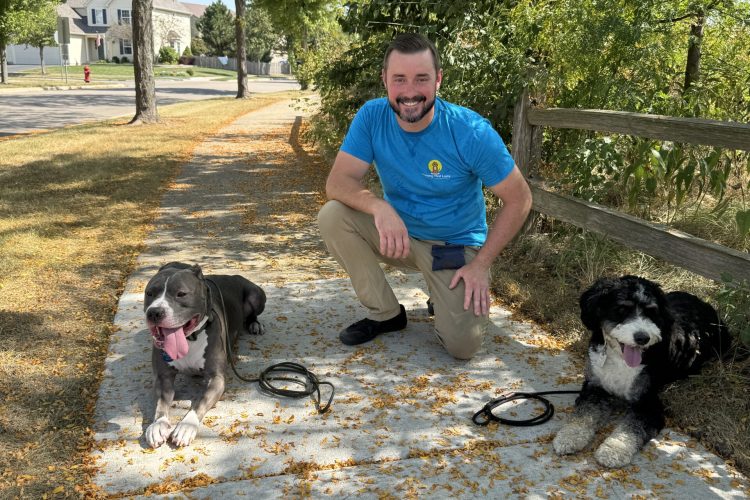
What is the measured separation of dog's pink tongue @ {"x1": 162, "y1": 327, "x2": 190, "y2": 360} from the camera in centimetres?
330

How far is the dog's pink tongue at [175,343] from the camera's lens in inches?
130

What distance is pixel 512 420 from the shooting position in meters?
3.30

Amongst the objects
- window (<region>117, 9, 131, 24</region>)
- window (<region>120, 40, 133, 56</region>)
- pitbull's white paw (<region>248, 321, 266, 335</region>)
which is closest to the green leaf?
pitbull's white paw (<region>248, 321, 266, 335</region>)

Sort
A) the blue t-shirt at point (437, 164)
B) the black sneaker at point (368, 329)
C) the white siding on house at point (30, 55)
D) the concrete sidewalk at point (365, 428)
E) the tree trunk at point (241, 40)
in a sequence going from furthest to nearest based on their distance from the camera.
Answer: the white siding on house at point (30, 55), the tree trunk at point (241, 40), the black sneaker at point (368, 329), the blue t-shirt at point (437, 164), the concrete sidewalk at point (365, 428)

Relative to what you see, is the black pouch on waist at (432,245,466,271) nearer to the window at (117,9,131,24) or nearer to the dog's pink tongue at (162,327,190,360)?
the dog's pink tongue at (162,327,190,360)

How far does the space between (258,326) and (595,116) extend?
2.89 m

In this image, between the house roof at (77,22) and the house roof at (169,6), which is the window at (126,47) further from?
the house roof at (169,6)

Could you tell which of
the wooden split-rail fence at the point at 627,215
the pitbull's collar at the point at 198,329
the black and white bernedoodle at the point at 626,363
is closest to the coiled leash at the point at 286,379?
the pitbull's collar at the point at 198,329

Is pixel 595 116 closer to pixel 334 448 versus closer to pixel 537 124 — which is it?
pixel 537 124

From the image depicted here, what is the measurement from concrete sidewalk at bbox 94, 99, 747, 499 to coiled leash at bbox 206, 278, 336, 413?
5 cm

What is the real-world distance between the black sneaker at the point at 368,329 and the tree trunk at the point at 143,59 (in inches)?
589

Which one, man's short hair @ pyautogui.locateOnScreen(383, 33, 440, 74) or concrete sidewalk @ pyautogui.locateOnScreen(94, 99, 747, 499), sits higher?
man's short hair @ pyautogui.locateOnScreen(383, 33, 440, 74)

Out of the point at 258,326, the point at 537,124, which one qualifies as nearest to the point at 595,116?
the point at 537,124

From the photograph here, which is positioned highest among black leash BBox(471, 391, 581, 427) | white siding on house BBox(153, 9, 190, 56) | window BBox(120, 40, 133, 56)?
white siding on house BBox(153, 9, 190, 56)
